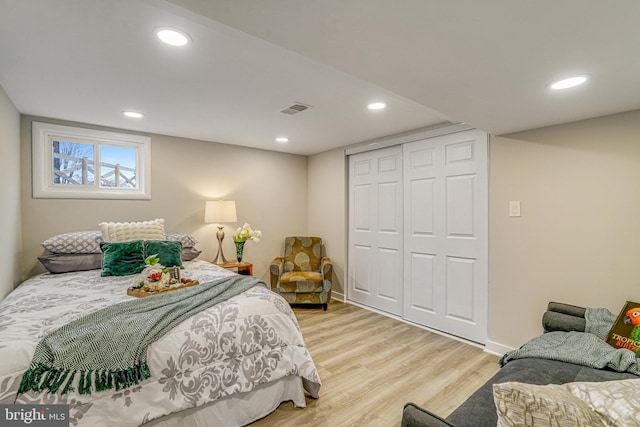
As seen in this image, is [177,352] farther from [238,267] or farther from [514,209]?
[514,209]

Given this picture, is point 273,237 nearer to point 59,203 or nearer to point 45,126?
point 59,203

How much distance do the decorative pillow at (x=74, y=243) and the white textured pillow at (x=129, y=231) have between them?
92 mm

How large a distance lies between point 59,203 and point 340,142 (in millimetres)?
3249

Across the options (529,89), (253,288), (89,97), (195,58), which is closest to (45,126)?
(89,97)

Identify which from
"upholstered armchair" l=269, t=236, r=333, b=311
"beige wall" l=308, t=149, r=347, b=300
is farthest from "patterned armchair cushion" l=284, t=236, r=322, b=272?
"beige wall" l=308, t=149, r=347, b=300

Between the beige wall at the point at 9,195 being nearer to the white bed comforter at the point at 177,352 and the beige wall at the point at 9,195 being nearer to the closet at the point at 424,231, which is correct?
the white bed comforter at the point at 177,352

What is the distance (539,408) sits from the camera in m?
0.71

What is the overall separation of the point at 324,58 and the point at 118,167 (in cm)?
318

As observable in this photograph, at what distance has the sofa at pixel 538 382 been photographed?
764 mm

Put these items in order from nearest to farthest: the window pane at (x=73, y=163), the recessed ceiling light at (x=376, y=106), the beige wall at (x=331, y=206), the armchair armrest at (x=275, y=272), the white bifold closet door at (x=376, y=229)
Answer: the recessed ceiling light at (x=376, y=106) → the window pane at (x=73, y=163) → the white bifold closet door at (x=376, y=229) → the armchair armrest at (x=275, y=272) → the beige wall at (x=331, y=206)

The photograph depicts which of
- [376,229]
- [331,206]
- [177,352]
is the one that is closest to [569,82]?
[376,229]

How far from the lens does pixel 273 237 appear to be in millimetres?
4512

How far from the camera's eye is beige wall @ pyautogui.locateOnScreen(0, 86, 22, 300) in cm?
224

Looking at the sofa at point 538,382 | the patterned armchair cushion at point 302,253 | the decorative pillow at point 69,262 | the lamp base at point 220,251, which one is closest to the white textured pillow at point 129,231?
the decorative pillow at point 69,262
